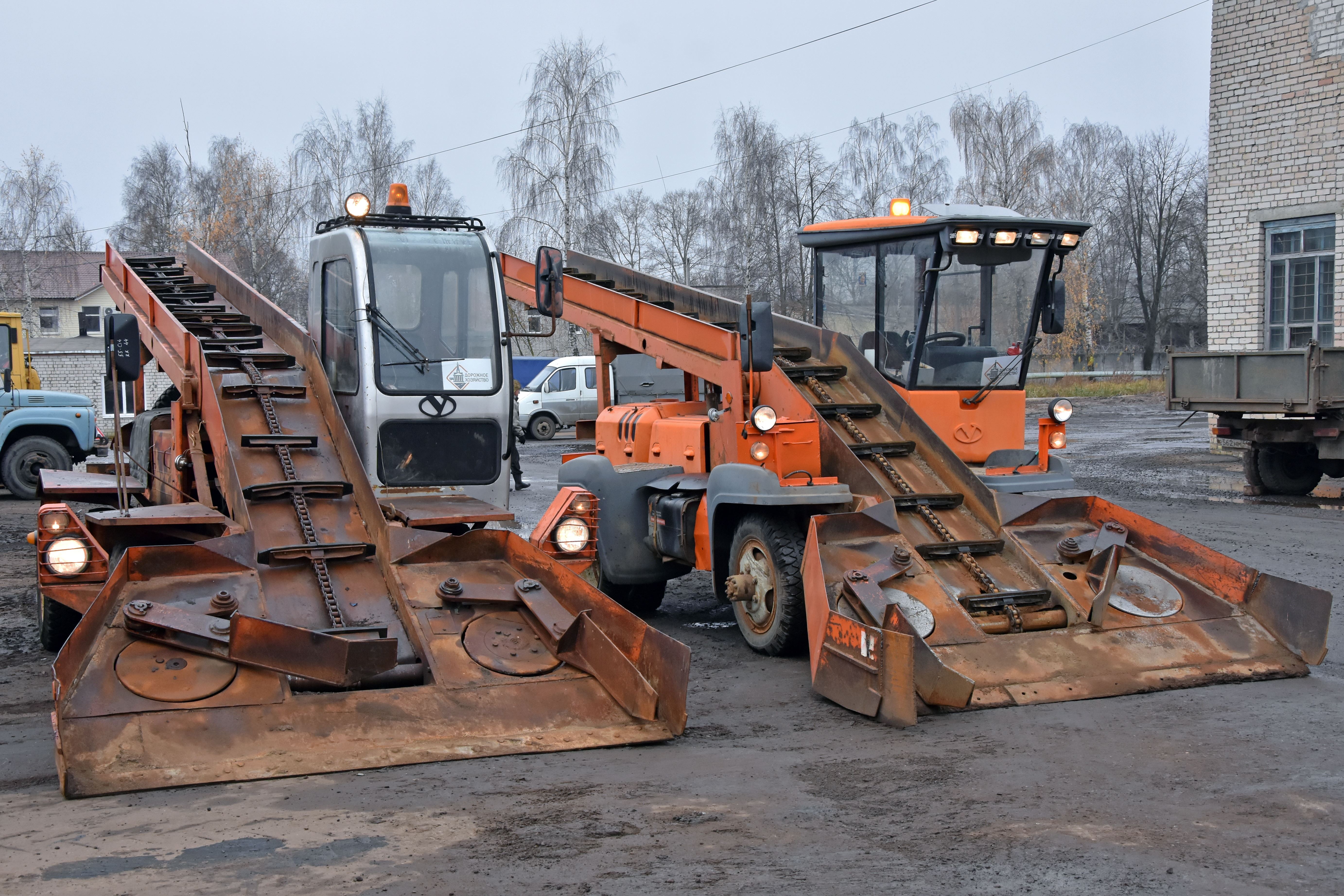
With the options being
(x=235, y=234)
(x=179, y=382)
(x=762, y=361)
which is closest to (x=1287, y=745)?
(x=762, y=361)

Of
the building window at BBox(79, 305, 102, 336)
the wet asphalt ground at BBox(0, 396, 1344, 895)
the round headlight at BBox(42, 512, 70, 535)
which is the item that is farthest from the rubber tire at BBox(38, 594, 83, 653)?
the building window at BBox(79, 305, 102, 336)

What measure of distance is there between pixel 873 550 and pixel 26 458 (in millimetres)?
15085

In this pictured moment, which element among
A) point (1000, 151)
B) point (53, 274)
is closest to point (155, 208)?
point (53, 274)

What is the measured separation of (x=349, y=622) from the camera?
5.77 m

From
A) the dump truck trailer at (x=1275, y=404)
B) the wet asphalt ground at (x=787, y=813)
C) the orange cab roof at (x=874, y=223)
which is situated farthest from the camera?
the dump truck trailer at (x=1275, y=404)

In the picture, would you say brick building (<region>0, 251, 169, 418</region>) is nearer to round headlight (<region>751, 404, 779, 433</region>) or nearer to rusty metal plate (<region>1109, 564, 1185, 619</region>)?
round headlight (<region>751, 404, 779, 433</region>)

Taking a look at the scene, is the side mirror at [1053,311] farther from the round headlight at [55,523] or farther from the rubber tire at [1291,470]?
the rubber tire at [1291,470]

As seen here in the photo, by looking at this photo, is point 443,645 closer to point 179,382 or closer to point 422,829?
point 422,829

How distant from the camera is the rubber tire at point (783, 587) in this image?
7320mm

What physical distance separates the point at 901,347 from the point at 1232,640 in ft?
10.1

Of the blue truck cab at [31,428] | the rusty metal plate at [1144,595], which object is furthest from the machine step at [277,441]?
the blue truck cab at [31,428]

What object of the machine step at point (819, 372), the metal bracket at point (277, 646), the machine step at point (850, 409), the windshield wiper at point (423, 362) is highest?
the windshield wiper at point (423, 362)

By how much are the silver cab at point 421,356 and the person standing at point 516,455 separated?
7 centimetres

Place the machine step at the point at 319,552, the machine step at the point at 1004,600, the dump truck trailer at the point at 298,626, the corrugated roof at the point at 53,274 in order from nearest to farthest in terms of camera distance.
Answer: the dump truck trailer at the point at 298,626
the machine step at the point at 319,552
the machine step at the point at 1004,600
the corrugated roof at the point at 53,274
